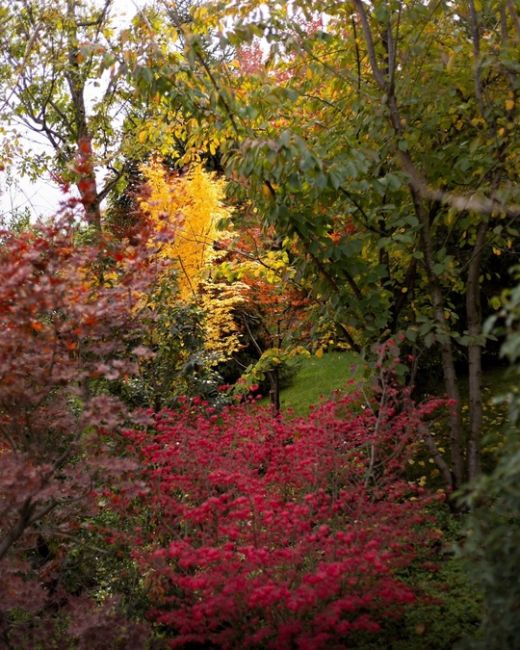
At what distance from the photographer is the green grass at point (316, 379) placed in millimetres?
10422

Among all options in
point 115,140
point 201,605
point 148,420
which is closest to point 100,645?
point 201,605

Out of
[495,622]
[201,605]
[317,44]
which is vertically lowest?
[495,622]

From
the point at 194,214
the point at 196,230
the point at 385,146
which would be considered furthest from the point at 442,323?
the point at 194,214

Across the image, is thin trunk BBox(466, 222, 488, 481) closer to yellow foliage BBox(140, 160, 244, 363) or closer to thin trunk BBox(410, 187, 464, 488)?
thin trunk BBox(410, 187, 464, 488)

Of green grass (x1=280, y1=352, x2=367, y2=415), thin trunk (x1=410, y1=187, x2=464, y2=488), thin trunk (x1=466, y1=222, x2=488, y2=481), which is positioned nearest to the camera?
thin trunk (x1=410, y1=187, x2=464, y2=488)

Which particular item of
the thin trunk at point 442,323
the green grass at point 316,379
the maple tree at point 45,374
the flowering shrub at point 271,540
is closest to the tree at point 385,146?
the thin trunk at point 442,323

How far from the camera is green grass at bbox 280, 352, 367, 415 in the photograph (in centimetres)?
1042

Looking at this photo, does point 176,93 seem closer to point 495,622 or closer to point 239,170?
point 239,170

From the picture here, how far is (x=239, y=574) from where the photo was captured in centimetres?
353

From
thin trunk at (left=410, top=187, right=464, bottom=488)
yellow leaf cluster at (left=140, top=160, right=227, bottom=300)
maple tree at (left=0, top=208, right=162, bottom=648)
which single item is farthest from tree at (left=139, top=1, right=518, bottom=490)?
yellow leaf cluster at (left=140, top=160, right=227, bottom=300)

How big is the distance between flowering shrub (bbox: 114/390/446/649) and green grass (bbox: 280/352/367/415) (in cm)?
505

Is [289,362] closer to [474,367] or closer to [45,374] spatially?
[474,367]

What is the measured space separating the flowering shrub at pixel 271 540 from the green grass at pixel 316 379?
5.05 metres

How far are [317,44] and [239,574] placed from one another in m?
4.40
